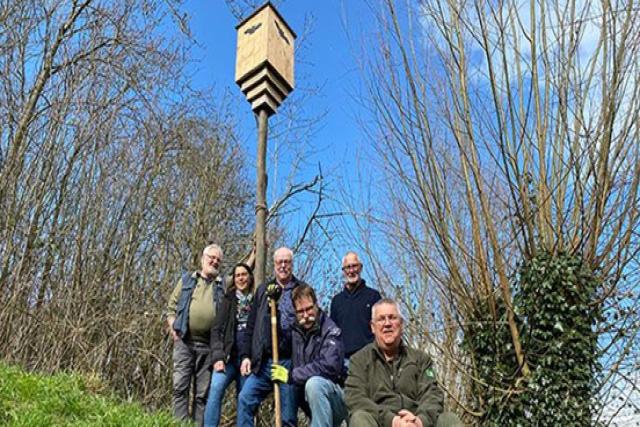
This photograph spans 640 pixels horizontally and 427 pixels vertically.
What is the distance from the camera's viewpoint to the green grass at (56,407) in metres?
3.25

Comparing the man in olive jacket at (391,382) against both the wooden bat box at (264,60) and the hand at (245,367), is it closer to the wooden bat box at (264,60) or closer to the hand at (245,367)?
the hand at (245,367)

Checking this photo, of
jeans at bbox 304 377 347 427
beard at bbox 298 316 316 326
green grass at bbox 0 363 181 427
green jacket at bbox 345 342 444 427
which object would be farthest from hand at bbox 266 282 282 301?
green grass at bbox 0 363 181 427

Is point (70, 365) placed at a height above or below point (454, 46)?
below

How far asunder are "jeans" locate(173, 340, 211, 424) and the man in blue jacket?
2.50ft

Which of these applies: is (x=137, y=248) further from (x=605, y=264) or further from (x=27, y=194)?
(x=605, y=264)

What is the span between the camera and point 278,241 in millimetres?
8750

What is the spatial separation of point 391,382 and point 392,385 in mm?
18

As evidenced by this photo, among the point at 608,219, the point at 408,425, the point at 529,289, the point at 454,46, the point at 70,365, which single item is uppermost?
the point at 454,46

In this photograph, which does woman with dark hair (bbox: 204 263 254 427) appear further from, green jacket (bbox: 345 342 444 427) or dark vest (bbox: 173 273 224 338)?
green jacket (bbox: 345 342 444 427)

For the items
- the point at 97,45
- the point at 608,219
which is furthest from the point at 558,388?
the point at 97,45

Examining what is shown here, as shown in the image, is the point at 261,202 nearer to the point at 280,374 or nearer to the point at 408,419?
the point at 280,374

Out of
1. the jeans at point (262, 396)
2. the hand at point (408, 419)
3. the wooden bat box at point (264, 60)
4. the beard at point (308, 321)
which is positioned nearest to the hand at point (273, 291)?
the beard at point (308, 321)

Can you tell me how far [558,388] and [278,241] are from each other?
15.5 ft

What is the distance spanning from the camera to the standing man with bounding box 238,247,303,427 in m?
3.90
